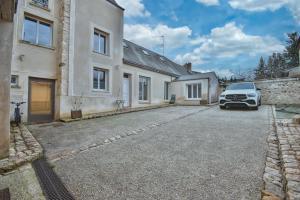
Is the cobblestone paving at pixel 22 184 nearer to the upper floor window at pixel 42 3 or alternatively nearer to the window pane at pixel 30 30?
the window pane at pixel 30 30

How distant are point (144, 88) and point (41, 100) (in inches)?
320

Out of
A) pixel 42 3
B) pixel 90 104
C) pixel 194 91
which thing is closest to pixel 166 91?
pixel 194 91

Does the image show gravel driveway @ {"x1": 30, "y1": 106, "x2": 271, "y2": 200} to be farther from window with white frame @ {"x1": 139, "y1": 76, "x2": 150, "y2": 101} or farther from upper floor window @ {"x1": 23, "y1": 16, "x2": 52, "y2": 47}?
window with white frame @ {"x1": 139, "y1": 76, "x2": 150, "y2": 101}

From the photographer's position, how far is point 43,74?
8.82 metres

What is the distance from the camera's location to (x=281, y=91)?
15.3m

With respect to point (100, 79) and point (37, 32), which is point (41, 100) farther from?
point (100, 79)

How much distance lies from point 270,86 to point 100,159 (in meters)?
16.6

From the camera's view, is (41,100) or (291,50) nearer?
(41,100)

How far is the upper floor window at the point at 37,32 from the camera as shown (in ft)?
27.8

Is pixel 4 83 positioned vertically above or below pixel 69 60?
below

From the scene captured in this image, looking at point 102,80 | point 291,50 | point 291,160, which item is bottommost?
point 291,160

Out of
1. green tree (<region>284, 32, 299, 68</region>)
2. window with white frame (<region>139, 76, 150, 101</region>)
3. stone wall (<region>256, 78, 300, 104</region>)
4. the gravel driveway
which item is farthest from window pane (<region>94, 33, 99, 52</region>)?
green tree (<region>284, 32, 299, 68</region>)

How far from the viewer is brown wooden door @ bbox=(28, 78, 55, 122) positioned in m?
8.50

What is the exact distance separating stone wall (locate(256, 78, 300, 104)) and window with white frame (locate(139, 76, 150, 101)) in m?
9.90
